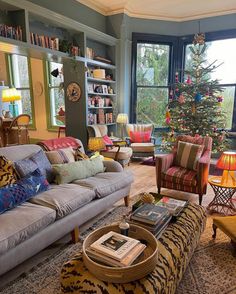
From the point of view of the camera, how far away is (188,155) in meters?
3.21

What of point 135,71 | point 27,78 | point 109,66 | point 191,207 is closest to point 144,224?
point 191,207

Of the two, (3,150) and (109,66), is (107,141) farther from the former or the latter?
(3,150)

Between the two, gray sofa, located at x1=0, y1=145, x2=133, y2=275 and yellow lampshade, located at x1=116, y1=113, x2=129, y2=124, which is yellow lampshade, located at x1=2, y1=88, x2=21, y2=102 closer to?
yellow lampshade, located at x1=116, y1=113, x2=129, y2=124

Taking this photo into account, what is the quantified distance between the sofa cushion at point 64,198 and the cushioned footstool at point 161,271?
0.63 m

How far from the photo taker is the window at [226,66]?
17.3 feet

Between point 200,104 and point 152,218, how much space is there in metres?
3.62

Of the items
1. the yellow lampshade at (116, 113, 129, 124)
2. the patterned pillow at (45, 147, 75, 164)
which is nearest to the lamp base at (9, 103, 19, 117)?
the yellow lampshade at (116, 113, 129, 124)

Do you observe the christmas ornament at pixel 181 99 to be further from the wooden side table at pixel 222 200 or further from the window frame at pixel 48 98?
the window frame at pixel 48 98

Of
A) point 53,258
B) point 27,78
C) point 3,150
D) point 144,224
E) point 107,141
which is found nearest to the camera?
point 144,224

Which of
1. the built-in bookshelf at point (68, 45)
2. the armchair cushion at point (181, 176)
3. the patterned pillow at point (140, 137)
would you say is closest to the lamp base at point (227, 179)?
the armchair cushion at point (181, 176)

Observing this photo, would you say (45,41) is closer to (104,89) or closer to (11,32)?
(11,32)

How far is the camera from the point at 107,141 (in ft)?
15.4

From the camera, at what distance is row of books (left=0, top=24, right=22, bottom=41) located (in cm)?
316

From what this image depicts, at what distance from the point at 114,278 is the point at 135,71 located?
5.40 meters
